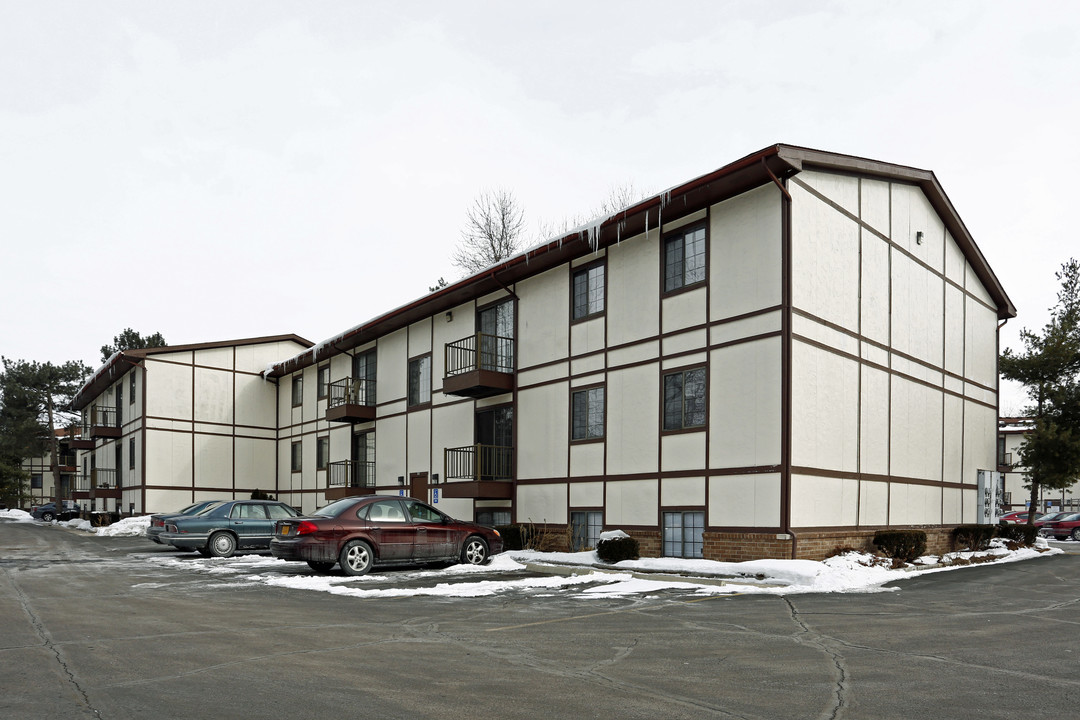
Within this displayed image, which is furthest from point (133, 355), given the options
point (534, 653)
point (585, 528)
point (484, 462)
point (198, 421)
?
point (534, 653)

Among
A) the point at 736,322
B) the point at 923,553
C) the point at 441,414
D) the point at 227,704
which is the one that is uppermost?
the point at 736,322

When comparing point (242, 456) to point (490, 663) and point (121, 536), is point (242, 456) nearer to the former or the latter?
point (121, 536)

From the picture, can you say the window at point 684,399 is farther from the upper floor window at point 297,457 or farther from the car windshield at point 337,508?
the upper floor window at point 297,457

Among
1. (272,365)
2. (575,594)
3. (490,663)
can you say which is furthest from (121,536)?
(490,663)

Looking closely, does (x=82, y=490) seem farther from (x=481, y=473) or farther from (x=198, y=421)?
(x=481, y=473)

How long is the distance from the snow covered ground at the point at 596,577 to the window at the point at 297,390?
1911 cm

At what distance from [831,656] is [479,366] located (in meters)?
15.4

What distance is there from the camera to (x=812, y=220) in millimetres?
17297

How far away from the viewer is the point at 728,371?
1723cm

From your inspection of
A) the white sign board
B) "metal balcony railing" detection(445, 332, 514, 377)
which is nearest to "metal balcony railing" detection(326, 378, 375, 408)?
"metal balcony railing" detection(445, 332, 514, 377)

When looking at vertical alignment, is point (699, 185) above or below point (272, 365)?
above

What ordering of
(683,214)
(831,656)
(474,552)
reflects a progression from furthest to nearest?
1. (683,214)
2. (474,552)
3. (831,656)

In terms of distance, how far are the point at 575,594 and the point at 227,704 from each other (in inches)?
306

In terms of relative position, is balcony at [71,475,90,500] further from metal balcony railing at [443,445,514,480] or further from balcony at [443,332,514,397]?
metal balcony railing at [443,445,514,480]
